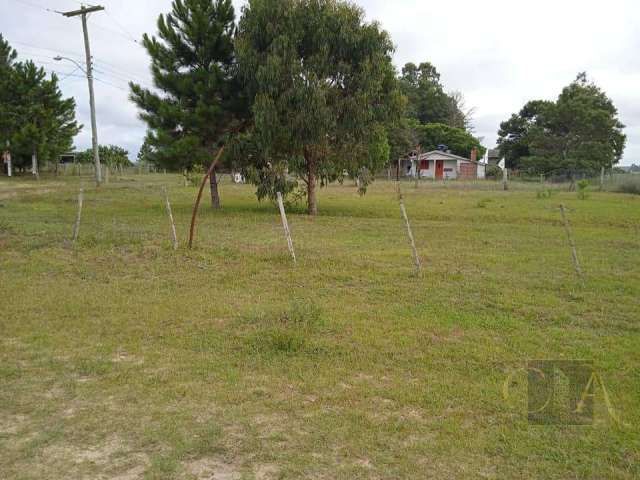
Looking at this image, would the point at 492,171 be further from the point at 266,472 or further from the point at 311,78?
the point at 266,472

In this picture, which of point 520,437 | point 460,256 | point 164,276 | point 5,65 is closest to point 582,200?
point 460,256

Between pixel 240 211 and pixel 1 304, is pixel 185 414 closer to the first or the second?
pixel 1 304

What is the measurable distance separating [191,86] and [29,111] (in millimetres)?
21207

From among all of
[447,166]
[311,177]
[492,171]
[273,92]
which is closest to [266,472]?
[273,92]

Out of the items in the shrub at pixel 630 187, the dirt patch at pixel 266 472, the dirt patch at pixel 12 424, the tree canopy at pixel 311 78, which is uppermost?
the tree canopy at pixel 311 78

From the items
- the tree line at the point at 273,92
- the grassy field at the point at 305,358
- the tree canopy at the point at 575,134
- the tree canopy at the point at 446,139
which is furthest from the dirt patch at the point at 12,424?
the tree canopy at the point at 446,139

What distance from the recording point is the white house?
52156 mm

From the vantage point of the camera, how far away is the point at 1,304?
652 centimetres

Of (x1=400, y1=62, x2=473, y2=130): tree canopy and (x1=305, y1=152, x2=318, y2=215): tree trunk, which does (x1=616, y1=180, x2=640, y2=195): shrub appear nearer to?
(x1=305, y1=152, x2=318, y2=215): tree trunk

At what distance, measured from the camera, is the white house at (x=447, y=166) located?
171ft

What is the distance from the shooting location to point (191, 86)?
17141mm

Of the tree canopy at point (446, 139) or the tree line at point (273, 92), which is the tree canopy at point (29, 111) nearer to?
the tree line at point (273, 92)

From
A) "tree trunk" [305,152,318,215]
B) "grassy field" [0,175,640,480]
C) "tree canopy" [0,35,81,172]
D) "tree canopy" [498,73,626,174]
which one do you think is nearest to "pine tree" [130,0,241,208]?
"tree trunk" [305,152,318,215]

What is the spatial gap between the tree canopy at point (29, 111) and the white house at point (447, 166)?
31888 millimetres
